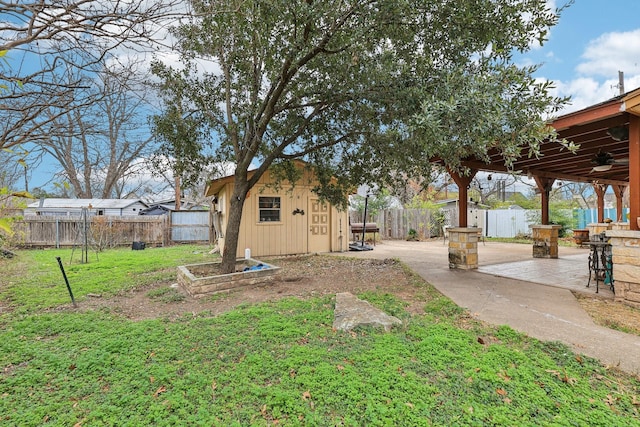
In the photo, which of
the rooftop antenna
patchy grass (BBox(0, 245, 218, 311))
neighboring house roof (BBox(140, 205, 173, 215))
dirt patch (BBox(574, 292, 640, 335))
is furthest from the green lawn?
neighboring house roof (BBox(140, 205, 173, 215))

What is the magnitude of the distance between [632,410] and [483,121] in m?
2.61

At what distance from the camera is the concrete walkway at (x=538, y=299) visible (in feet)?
9.46

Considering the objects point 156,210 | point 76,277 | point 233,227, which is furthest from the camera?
point 156,210

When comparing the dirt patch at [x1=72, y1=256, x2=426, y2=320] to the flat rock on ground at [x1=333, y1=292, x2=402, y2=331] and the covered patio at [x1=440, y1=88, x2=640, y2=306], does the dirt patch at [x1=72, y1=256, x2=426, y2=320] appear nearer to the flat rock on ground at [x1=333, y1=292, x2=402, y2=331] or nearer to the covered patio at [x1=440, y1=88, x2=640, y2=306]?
the flat rock on ground at [x1=333, y1=292, x2=402, y2=331]

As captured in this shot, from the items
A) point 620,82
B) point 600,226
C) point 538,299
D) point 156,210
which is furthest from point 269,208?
point 620,82

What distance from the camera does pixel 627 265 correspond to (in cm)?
407

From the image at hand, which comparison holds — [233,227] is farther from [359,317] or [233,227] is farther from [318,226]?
[318,226]

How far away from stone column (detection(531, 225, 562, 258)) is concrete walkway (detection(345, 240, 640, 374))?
29 centimetres

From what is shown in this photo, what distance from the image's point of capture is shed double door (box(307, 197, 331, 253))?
9.86 m

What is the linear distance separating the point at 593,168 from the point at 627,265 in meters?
3.57

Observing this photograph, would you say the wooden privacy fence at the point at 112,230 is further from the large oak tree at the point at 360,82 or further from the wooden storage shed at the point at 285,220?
the large oak tree at the point at 360,82

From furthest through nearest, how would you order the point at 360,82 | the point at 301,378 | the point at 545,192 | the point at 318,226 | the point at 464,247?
the point at 318,226 < the point at 545,192 < the point at 464,247 < the point at 360,82 < the point at 301,378

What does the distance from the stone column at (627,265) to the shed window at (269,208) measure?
737 centimetres

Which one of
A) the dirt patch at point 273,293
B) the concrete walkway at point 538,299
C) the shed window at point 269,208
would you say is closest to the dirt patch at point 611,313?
the concrete walkway at point 538,299
